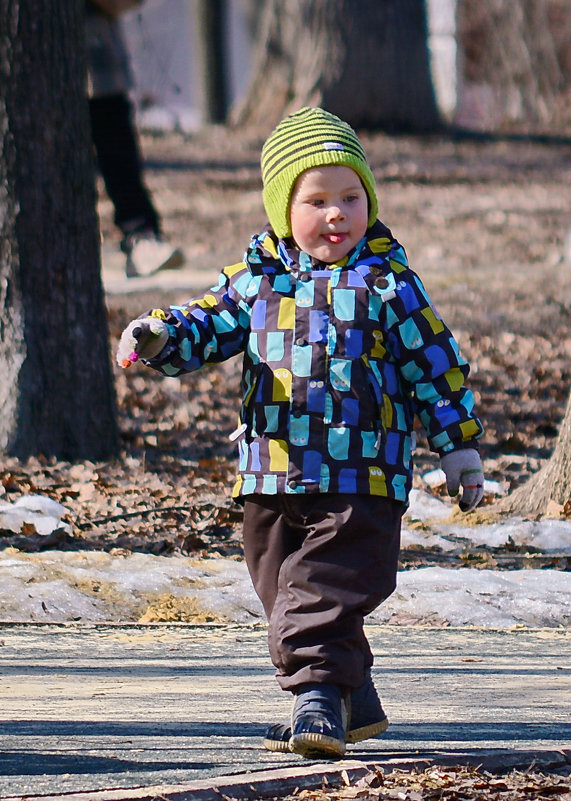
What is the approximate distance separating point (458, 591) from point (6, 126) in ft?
10.1

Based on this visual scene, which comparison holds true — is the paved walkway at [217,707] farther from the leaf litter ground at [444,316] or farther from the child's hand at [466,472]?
the child's hand at [466,472]

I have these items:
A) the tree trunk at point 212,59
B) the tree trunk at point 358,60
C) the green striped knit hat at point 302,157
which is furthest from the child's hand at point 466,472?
the tree trunk at point 212,59

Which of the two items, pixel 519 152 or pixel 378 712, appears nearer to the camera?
pixel 378 712

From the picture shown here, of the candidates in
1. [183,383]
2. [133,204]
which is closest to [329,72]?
[133,204]

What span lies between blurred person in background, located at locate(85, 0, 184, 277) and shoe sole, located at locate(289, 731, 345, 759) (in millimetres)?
7321

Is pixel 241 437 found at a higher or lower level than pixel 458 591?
higher

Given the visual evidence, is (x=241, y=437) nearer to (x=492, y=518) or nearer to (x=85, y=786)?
(x=85, y=786)

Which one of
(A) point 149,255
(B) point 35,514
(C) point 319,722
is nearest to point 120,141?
(A) point 149,255

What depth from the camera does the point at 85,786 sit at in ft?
10.4

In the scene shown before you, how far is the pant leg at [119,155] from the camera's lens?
408 inches

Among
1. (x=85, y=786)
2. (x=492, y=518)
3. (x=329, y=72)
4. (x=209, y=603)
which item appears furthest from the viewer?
(x=329, y=72)

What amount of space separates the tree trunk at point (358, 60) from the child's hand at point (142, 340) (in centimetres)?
1321

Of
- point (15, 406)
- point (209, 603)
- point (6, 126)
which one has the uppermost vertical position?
point (6, 126)

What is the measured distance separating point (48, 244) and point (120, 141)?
3.90 metres
